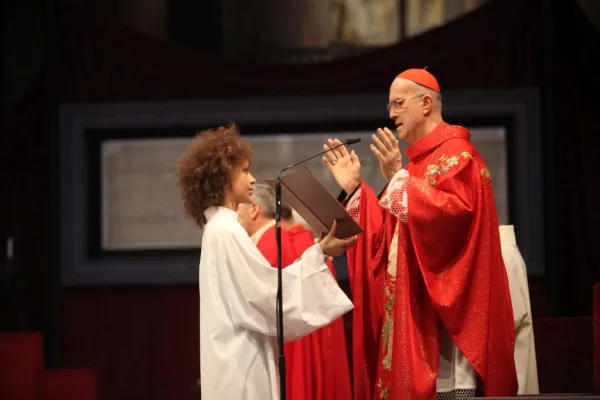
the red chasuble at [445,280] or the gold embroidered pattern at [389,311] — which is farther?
the gold embroidered pattern at [389,311]

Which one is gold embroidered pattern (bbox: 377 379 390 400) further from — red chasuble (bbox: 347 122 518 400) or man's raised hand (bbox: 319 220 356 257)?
man's raised hand (bbox: 319 220 356 257)

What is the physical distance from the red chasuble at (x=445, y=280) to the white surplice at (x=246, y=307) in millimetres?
380

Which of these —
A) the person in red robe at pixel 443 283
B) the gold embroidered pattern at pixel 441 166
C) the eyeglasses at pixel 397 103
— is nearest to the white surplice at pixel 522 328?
the person in red robe at pixel 443 283

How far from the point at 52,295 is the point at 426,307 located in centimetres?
337

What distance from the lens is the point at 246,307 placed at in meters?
3.87

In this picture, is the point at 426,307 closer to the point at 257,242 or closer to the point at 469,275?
the point at 469,275

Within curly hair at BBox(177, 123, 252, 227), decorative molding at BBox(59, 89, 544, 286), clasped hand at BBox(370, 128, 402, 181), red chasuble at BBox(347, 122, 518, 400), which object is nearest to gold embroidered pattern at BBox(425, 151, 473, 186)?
red chasuble at BBox(347, 122, 518, 400)

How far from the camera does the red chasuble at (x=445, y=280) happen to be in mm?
4027

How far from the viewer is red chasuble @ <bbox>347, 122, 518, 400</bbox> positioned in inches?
159

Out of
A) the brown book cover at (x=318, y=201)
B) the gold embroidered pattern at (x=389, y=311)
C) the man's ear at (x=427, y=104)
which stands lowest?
the gold embroidered pattern at (x=389, y=311)

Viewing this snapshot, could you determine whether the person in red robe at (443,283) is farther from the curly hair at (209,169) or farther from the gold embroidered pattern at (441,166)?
the curly hair at (209,169)

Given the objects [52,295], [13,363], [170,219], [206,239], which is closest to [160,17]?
[170,219]

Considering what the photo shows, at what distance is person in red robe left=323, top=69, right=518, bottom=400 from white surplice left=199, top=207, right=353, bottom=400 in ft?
1.26

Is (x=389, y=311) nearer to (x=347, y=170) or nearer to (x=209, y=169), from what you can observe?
(x=347, y=170)
